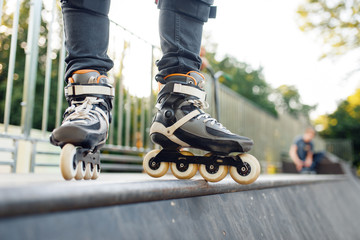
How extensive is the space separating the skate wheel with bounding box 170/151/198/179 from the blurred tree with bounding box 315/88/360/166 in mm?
29334

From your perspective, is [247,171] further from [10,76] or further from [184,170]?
[10,76]

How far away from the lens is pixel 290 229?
5.95 ft

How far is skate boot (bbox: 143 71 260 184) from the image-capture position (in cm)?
148

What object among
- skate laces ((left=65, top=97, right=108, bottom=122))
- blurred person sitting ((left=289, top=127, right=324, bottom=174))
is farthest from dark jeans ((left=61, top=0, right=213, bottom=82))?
blurred person sitting ((left=289, top=127, right=324, bottom=174))

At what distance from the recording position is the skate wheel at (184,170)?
1544 mm

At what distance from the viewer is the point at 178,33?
5.21 ft

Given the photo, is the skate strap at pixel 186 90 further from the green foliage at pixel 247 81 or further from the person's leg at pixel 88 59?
the green foliage at pixel 247 81

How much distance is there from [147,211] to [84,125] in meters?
0.48

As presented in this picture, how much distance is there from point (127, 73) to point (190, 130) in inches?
107

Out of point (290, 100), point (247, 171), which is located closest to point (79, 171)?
point (247, 171)

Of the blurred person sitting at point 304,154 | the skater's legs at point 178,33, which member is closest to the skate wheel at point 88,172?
the skater's legs at point 178,33

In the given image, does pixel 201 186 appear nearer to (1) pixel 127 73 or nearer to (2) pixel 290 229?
(2) pixel 290 229

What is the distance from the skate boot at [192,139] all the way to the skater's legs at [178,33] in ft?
0.17

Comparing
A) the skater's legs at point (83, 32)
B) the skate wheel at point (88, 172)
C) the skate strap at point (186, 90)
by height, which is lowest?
the skate wheel at point (88, 172)
